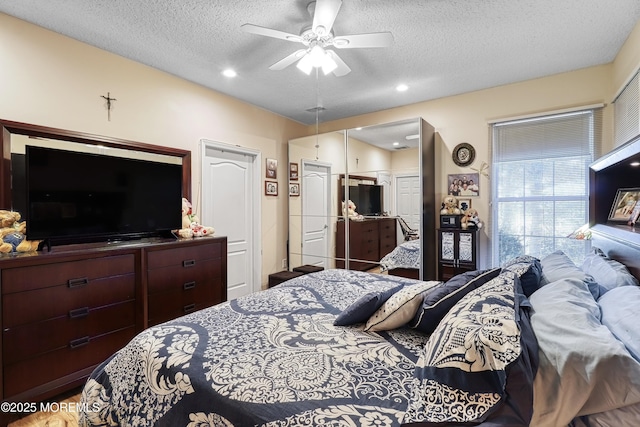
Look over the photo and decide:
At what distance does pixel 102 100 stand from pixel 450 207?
148 inches

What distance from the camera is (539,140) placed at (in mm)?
3348

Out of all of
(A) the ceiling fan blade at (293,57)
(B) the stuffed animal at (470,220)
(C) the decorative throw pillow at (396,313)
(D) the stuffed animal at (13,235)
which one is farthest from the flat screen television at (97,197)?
(B) the stuffed animal at (470,220)

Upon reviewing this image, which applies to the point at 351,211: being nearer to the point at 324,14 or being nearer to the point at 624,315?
the point at 324,14

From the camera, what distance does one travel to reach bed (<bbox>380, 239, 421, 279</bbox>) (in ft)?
12.0

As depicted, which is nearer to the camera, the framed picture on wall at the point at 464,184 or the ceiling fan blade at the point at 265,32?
the ceiling fan blade at the point at 265,32

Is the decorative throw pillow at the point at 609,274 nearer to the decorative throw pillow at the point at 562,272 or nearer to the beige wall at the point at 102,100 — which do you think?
the decorative throw pillow at the point at 562,272

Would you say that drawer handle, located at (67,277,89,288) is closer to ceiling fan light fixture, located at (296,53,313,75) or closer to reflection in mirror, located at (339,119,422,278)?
ceiling fan light fixture, located at (296,53,313,75)

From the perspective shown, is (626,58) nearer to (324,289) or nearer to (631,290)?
(631,290)

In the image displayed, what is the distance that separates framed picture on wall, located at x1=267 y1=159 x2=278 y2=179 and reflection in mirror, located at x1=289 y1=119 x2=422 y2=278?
0.30 meters

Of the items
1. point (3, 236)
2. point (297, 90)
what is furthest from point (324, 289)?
point (297, 90)

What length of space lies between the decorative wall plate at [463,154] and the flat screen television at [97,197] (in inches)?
127

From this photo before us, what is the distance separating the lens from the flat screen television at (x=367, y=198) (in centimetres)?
400

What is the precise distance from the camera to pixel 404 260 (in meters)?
3.79

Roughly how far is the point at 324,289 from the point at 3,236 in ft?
7.15
